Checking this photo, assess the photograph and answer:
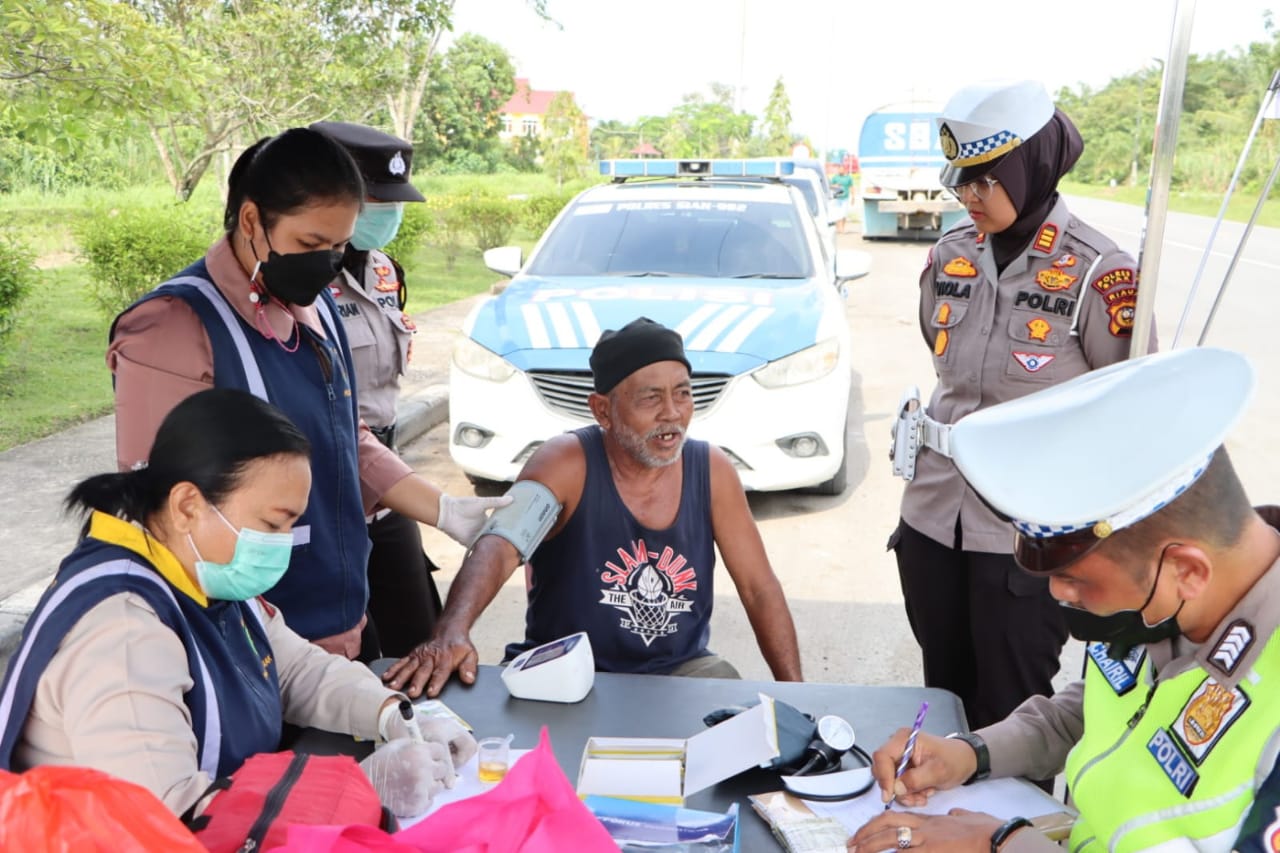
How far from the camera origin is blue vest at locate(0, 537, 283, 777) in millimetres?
1541

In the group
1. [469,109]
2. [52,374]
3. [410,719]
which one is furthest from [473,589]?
[469,109]

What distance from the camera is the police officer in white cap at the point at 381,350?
10.4ft

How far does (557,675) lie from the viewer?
2.11m

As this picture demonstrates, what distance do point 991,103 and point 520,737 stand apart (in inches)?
69.4

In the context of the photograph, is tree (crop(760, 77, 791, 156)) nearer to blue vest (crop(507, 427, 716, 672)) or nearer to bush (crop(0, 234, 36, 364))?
bush (crop(0, 234, 36, 364))

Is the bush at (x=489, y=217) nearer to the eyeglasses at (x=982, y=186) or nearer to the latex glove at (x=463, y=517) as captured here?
the latex glove at (x=463, y=517)

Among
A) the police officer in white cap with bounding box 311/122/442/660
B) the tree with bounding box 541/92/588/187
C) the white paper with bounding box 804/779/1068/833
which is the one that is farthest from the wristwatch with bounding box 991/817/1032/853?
the tree with bounding box 541/92/588/187

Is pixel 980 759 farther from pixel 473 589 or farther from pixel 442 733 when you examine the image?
pixel 473 589

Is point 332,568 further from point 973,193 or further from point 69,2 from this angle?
point 69,2

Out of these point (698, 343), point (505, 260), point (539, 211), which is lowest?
point (539, 211)

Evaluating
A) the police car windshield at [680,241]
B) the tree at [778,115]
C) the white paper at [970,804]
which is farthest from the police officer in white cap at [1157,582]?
the tree at [778,115]

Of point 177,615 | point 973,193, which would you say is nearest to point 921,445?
point 973,193

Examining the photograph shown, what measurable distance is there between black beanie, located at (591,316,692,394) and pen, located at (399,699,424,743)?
1090 mm

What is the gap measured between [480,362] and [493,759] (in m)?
3.56
